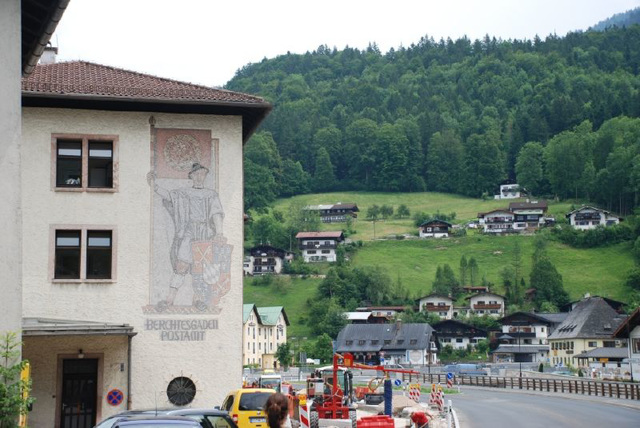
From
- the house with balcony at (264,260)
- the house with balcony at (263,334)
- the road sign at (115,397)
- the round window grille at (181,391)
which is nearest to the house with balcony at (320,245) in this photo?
the house with balcony at (264,260)

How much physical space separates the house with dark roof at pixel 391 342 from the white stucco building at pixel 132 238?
318 ft

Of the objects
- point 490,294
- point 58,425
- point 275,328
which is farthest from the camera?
point 490,294

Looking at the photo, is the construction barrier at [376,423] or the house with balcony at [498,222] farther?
the house with balcony at [498,222]

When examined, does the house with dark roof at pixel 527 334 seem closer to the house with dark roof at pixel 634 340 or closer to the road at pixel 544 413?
the house with dark roof at pixel 634 340

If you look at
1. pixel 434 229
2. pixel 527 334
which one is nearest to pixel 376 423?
pixel 527 334

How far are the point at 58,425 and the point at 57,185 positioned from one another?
748 cm

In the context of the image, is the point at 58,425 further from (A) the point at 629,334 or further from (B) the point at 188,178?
(A) the point at 629,334

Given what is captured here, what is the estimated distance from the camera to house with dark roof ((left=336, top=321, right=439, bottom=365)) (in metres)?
125

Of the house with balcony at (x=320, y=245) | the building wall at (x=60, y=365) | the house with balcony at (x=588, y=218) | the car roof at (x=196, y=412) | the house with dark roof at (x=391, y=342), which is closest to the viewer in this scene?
the car roof at (x=196, y=412)

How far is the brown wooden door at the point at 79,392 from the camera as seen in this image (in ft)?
90.0

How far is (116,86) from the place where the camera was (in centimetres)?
2927

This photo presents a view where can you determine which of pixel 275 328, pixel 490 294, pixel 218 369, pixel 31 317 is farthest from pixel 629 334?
pixel 490 294

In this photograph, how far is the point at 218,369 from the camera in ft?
94.6

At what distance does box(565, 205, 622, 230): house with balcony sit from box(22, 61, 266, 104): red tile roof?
6635 inches
